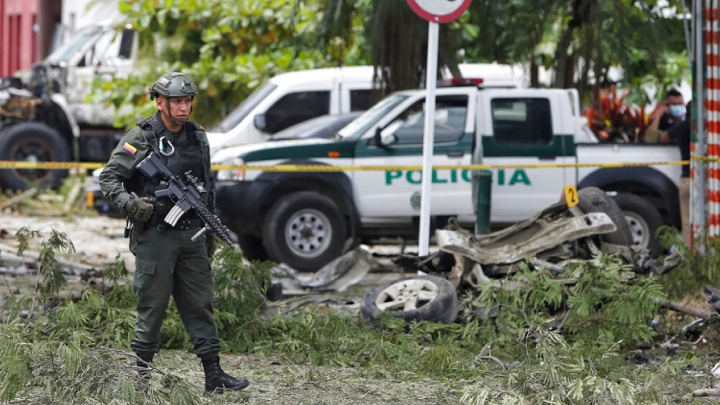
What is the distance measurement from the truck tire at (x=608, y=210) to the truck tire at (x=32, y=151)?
10585mm

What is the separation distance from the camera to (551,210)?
9.94 metres

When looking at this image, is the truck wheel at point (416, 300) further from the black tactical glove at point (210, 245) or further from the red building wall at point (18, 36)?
the red building wall at point (18, 36)

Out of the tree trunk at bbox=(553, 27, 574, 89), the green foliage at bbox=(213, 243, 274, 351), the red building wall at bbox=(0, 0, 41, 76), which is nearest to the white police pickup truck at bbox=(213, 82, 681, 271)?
the tree trunk at bbox=(553, 27, 574, 89)

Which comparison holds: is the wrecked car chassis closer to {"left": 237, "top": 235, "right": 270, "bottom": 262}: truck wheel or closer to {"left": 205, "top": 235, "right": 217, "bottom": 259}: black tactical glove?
{"left": 205, "top": 235, "right": 217, "bottom": 259}: black tactical glove

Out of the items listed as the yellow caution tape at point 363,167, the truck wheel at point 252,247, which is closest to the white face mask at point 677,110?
the yellow caution tape at point 363,167

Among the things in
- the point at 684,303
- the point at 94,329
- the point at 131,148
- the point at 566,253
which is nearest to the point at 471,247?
the point at 566,253

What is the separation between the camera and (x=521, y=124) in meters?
12.8

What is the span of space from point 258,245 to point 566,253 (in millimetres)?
4419

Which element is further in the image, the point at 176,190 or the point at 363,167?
the point at 363,167

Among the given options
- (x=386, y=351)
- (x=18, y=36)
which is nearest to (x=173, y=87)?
(x=386, y=351)

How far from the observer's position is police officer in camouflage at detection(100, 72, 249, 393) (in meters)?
6.71

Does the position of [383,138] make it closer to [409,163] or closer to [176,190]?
[409,163]

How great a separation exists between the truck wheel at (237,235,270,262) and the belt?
614cm

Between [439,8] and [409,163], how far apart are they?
299 centimetres
